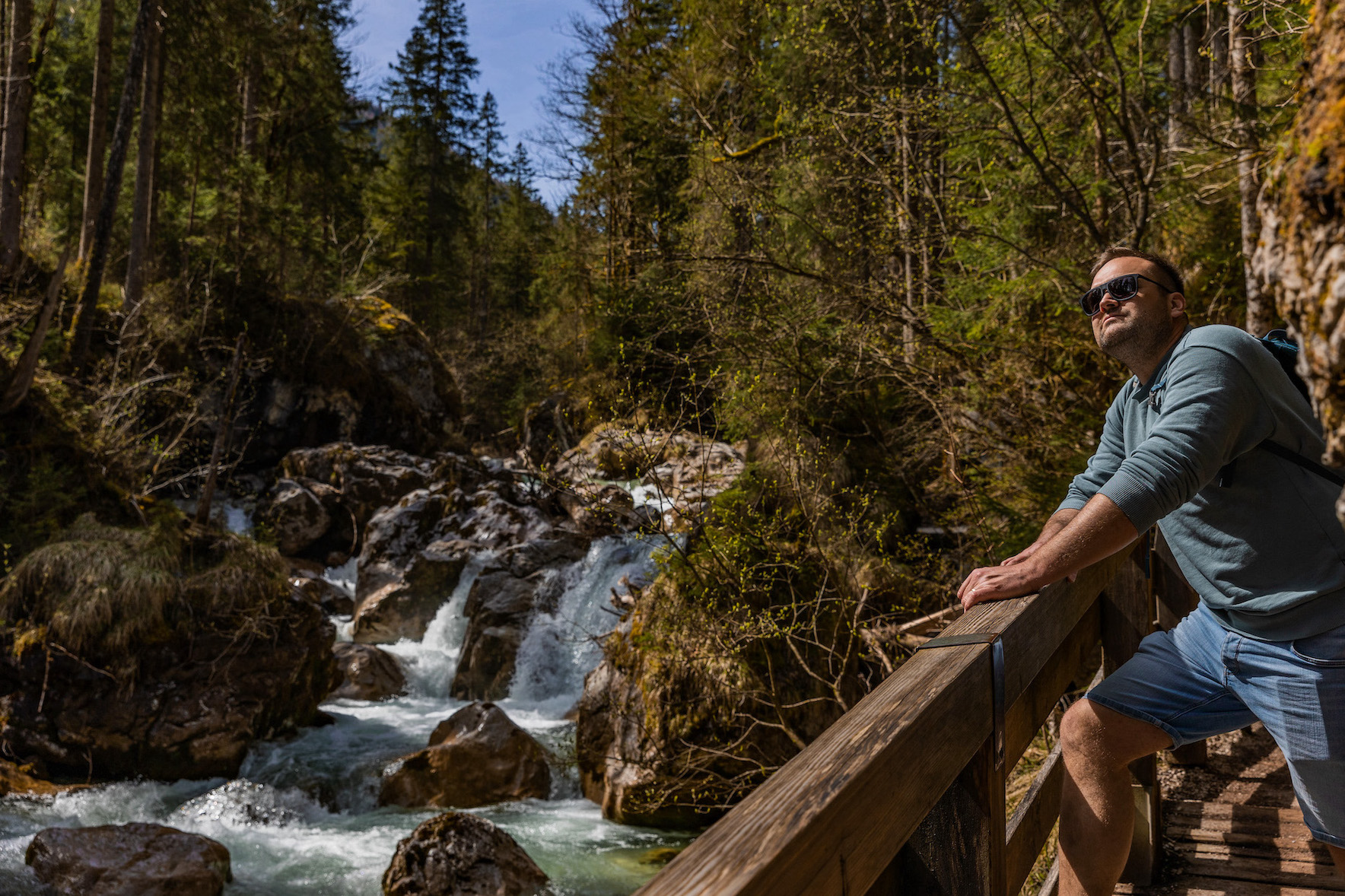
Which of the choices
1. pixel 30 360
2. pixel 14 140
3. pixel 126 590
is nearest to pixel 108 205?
pixel 14 140

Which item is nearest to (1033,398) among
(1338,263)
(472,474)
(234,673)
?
(1338,263)

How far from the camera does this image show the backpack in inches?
67.9

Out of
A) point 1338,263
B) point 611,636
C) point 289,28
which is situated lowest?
point 611,636

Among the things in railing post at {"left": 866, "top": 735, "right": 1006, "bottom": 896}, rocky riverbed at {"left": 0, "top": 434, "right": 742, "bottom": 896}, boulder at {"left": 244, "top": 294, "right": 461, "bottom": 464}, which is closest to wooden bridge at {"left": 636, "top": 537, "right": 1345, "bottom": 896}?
railing post at {"left": 866, "top": 735, "right": 1006, "bottom": 896}

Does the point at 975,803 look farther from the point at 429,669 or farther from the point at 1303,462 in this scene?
the point at 429,669

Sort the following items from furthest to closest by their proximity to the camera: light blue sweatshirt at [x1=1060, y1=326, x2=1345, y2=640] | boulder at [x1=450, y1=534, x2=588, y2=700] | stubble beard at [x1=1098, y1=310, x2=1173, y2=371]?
boulder at [x1=450, y1=534, x2=588, y2=700], stubble beard at [x1=1098, y1=310, x2=1173, y2=371], light blue sweatshirt at [x1=1060, y1=326, x2=1345, y2=640]

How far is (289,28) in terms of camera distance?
2055 cm

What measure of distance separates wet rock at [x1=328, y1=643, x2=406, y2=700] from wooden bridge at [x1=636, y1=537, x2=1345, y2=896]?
33.4 feet

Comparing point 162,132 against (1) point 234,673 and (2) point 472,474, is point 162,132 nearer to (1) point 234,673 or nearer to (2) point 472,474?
(2) point 472,474

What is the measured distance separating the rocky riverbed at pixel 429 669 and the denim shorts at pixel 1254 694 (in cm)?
460

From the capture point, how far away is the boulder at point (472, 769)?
8266mm

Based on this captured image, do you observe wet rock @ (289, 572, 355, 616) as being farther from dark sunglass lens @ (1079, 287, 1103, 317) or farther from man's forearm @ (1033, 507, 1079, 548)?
dark sunglass lens @ (1079, 287, 1103, 317)

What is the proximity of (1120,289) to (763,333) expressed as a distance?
6.38 meters

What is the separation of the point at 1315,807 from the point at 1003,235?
19.0ft
